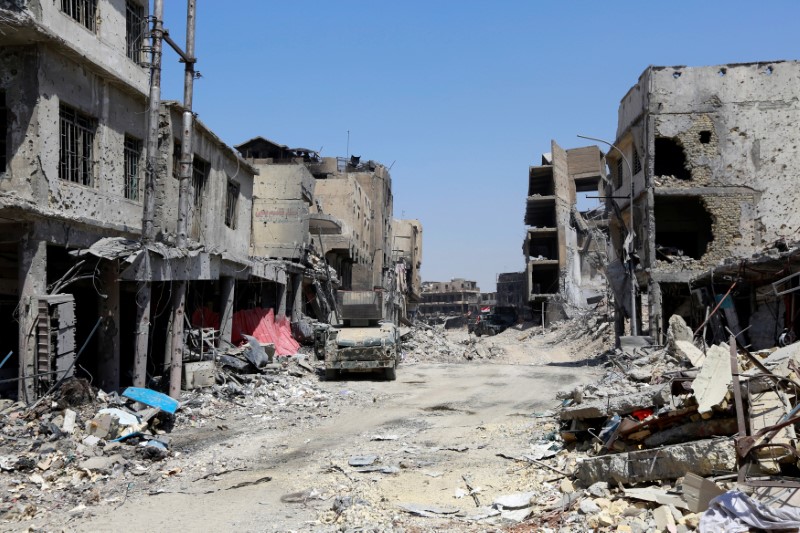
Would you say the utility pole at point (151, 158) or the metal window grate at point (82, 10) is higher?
the metal window grate at point (82, 10)

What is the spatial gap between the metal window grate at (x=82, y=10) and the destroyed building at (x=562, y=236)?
39.0 metres

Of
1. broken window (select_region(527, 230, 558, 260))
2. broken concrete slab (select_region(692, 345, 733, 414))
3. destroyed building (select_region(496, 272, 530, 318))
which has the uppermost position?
broken window (select_region(527, 230, 558, 260))

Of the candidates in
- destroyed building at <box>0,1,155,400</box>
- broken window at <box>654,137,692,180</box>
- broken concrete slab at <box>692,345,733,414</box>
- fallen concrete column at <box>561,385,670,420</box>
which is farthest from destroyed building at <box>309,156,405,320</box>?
broken concrete slab at <box>692,345,733,414</box>

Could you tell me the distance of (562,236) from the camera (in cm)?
4894

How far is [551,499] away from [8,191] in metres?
10.4

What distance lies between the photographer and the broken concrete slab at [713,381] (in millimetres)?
7186

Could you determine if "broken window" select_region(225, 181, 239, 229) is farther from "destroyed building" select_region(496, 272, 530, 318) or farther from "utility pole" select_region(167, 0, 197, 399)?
"destroyed building" select_region(496, 272, 530, 318)

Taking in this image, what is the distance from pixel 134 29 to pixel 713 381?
569 inches

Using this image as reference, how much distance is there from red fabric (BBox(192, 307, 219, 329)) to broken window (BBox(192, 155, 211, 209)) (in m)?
3.24

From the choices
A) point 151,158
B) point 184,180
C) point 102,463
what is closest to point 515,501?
point 102,463

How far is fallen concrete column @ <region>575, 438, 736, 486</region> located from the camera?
21.6 ft

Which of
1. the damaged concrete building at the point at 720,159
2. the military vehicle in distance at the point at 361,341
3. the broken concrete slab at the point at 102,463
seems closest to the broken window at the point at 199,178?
the military vehicle in distance at the point at 361,341

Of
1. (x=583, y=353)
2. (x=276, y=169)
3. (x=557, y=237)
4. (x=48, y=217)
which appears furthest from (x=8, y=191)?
(x=557, y=237)

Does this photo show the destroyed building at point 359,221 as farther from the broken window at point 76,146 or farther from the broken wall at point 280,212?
the broken window at point 76,146
